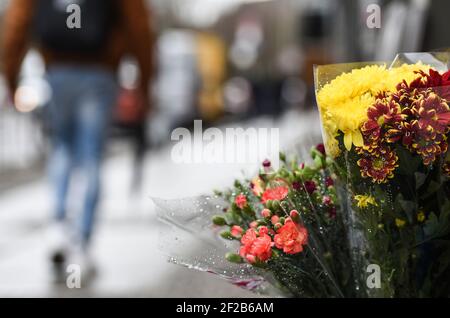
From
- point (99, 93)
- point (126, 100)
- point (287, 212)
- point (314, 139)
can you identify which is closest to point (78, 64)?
point (99, 93)

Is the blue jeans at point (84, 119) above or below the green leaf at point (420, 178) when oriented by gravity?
above

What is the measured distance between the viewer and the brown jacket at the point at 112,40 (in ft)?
16.4

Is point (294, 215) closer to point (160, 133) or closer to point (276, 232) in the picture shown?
point (276, 232)

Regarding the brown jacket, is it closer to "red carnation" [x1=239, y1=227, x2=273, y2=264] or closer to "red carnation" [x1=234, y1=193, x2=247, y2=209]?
"red carnation" [x1=234, y1=193, x2=247, y2=209]

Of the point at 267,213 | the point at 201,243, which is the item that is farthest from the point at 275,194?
the point at 201,243

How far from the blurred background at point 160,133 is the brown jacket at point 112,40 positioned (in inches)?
4.6

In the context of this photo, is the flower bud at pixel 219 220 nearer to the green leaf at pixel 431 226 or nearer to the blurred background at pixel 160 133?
the blurred background at pixel 160 133

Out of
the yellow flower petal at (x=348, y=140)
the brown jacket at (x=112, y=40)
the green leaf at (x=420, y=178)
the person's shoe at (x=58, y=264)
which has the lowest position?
the person's shoe at (x=58, y=264)

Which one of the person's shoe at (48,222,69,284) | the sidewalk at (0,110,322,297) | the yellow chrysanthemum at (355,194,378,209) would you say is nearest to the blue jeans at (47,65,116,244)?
the person's shoe at (48,222,69,284)

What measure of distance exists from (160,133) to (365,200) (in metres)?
13.9

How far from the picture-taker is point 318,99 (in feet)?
5.02

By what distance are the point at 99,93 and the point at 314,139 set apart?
122 inches

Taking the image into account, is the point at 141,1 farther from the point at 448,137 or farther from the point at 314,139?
the point at 448,137

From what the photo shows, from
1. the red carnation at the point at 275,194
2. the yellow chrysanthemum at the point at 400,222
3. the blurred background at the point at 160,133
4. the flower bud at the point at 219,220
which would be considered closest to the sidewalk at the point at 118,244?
the blurred background at the point at 160,133
